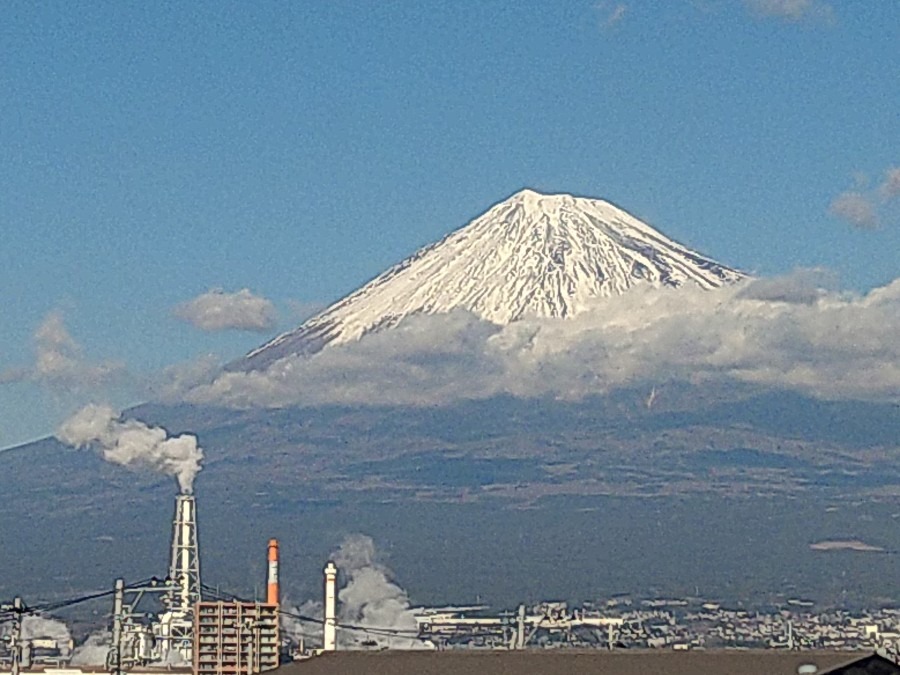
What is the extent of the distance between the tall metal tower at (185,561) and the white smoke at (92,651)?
5.18 metres

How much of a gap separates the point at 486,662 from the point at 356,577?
12389 cm

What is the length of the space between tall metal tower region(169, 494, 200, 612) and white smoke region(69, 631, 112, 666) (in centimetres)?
518

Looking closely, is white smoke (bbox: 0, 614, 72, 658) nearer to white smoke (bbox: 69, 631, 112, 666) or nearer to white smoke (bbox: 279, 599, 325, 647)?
white smoke (bbox: 69, 631, 112, 666)

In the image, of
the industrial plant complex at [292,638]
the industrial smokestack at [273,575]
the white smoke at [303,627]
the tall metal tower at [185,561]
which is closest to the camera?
the industrial plant complex at [292,638]

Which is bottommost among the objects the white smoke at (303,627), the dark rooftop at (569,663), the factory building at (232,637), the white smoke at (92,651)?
the dark rooftop at (569,663)

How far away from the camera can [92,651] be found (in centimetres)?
14050

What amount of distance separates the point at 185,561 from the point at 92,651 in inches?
512

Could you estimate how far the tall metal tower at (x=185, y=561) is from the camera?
13188cm

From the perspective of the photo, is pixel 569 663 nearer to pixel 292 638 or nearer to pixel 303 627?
pixel 292 638

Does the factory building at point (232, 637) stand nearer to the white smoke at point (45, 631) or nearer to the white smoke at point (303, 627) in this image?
the white smoke at point (303, 627)

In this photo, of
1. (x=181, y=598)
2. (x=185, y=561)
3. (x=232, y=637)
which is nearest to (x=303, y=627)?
(x=181, y=598)

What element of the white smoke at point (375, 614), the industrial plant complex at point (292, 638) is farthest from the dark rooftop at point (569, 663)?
the white smoke at point (375, 614)

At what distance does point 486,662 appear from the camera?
5944 centimetres

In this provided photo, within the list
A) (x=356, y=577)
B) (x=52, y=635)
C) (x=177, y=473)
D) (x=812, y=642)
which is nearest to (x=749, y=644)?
(x=812, y=642)
